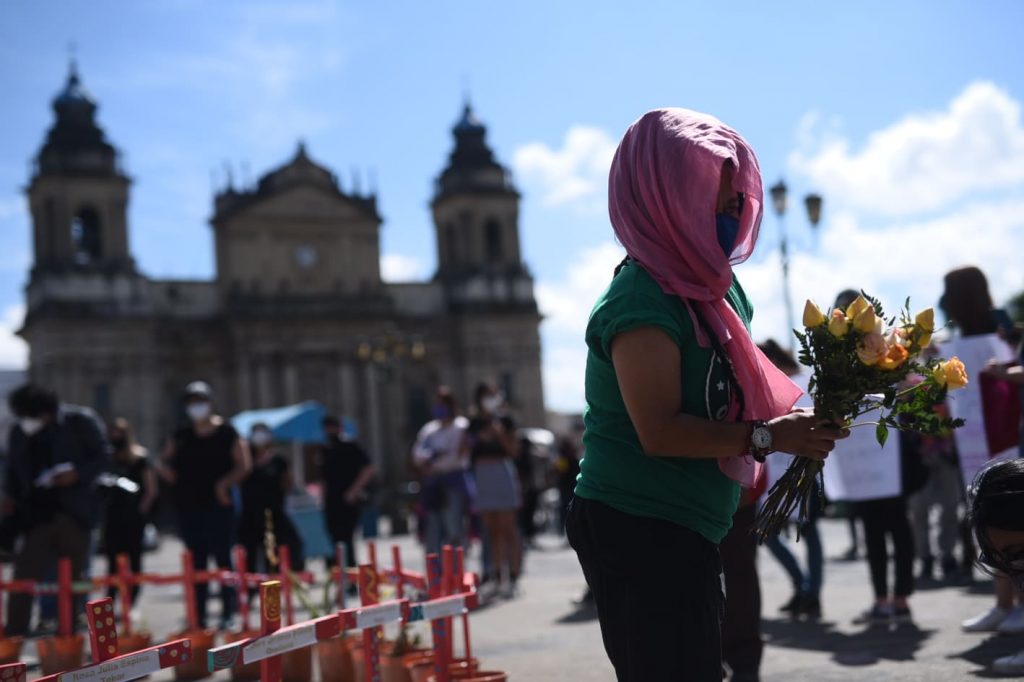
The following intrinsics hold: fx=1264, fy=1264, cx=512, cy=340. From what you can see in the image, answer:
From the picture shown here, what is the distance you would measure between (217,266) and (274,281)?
110 inches

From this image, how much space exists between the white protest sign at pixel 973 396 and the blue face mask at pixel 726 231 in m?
4.31

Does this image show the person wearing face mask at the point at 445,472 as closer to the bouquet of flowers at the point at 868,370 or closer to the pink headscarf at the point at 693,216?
the bouquet of flowers at the point at 868,370

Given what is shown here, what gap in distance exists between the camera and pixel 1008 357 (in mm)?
7125

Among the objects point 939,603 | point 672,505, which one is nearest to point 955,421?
point 672,505

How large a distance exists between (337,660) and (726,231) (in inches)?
158

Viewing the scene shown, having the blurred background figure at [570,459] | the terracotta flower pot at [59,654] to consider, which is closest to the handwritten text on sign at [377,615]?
the terracotta flower pot at [59,654]

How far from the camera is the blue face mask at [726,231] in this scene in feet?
9.93

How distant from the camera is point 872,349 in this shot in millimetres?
3059

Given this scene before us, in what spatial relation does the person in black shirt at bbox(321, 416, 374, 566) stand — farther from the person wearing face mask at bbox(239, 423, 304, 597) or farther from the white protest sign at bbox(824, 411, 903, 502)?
the white protest sign at bbox(824, 411, 903, 502)

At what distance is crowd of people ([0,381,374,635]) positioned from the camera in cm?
956

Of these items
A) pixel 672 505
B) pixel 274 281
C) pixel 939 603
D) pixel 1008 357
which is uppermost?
pixel 274 281

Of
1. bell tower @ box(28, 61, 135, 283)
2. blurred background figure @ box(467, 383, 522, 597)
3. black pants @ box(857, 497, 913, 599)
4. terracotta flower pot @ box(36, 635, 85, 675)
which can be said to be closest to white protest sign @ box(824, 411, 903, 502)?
black pants @ box(857, 497, 913, 599)

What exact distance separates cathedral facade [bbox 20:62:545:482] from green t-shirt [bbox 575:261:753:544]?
162 feet

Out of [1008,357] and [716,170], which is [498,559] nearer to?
[1008,357]
